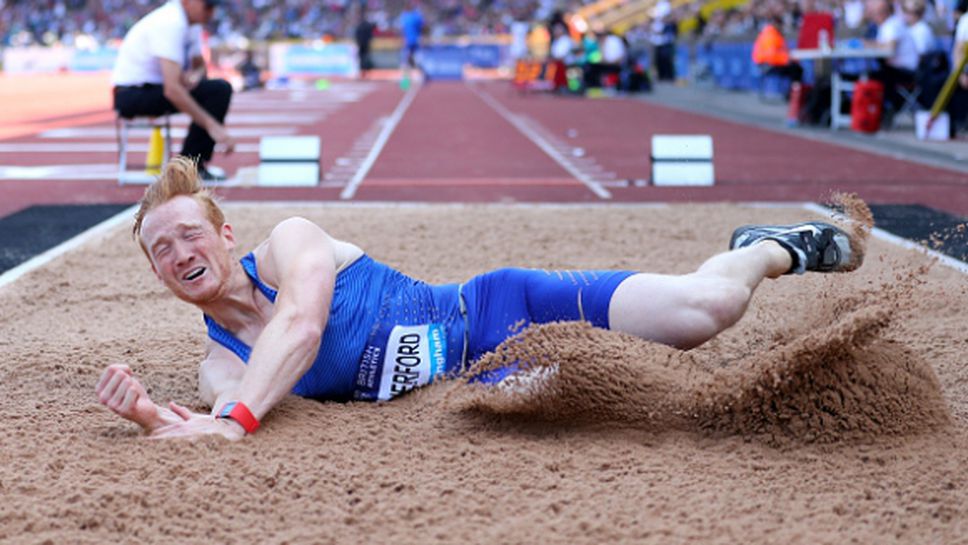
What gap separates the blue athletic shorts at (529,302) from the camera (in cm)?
356

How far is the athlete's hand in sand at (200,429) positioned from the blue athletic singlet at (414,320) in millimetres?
328

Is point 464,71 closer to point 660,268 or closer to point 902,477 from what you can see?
point 660,268

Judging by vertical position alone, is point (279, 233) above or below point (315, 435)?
above

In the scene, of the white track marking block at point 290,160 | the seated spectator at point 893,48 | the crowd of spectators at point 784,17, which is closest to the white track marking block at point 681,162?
the white track marking block at point 290,160

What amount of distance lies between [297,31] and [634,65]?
69.1ft

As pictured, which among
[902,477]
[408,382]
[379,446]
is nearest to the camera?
[902,477]

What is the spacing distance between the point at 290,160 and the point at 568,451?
24.1ft

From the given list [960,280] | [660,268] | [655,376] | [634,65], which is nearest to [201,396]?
[655,376]

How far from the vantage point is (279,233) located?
3502 mm

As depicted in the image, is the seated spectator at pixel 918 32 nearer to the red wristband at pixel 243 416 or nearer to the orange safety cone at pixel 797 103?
the orange safety cone at pixel 797 103

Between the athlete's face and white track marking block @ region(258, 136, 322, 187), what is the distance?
6.69m

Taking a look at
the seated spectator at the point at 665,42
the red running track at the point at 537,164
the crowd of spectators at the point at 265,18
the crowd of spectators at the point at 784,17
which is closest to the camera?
the red running track at the point at 537,164

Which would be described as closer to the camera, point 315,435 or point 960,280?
point 315,435

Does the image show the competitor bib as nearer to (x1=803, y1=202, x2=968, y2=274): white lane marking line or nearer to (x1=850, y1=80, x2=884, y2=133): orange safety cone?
(x1=803, y1=202, x2=968, y2=274): white lane marking line
